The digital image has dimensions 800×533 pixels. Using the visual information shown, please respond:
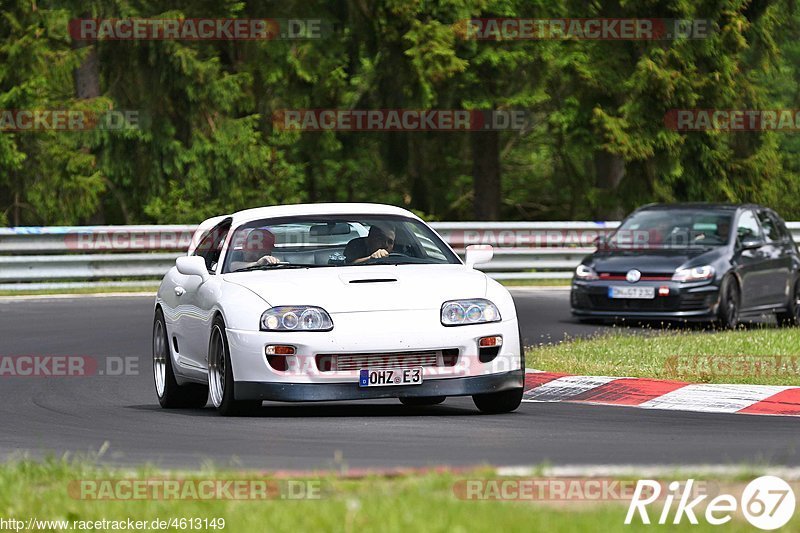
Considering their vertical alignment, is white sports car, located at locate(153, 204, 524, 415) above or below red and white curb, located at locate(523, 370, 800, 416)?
above

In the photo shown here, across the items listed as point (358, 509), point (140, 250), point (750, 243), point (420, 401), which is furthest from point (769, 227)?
point (358, 509)

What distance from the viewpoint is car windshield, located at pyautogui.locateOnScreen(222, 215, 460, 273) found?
1197 centimetres

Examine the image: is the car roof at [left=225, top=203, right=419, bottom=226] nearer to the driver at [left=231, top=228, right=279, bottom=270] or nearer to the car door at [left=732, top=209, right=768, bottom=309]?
the driver at [left=231, top=228, right=279, bottom=270]

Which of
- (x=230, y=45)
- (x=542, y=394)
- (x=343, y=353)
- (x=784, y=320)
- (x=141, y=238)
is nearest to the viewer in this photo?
(x=343, y=353)

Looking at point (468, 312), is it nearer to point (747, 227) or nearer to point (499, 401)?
point (499, 401)

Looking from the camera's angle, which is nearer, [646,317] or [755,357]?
[755,357]

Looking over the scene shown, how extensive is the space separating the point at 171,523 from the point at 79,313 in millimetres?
15748

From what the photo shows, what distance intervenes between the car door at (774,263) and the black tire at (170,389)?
9.95 meters

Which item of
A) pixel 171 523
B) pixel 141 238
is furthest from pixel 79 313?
pixel 171 523

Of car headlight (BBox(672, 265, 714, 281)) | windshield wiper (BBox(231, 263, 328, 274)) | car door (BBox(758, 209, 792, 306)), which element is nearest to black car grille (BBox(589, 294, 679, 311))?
car headlight (BBox(672, 265, 714, 281))

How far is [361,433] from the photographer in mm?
9891

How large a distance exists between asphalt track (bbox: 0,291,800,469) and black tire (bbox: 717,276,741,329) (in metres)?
7.68

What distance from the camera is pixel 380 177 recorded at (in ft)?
155

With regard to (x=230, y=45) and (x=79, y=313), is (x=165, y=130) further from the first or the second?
(x=79, y=313)
